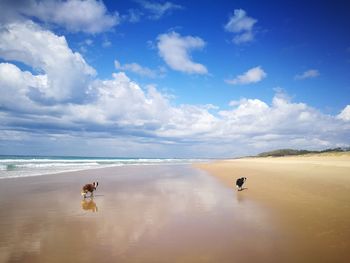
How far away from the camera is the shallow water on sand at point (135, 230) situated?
5.91m

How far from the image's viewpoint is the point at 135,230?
7.66 metres

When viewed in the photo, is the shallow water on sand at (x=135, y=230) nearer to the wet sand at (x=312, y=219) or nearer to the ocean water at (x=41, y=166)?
the wet sand at (x=312, y=219)

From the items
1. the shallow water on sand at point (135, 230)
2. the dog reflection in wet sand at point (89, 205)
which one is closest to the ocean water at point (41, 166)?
the dog reflection in wet sand at point (89, 205)

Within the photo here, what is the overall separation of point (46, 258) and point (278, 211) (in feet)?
24.3

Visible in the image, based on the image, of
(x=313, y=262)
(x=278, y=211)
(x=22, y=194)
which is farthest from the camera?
(x=22, y=194)

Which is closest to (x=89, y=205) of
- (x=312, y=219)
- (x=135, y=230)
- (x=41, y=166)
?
(x=135, y=230)

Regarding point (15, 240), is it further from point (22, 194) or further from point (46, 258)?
point (22, 194)

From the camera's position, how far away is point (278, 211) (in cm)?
1011

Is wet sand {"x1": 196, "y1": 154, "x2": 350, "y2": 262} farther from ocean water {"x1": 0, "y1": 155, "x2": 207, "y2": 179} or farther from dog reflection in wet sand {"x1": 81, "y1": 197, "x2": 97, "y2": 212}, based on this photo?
ocean water {"x1": 0, "y1": 155, "x2": 207, "y2": 179}

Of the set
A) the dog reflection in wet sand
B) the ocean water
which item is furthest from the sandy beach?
the ocean water

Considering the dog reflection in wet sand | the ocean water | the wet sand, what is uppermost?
the ocean water

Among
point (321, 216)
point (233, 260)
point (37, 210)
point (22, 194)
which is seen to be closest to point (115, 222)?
point (37, 210)

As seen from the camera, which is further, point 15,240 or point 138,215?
→ point 138,215

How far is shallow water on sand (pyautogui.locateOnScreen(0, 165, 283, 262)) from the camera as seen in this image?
5.91 m
